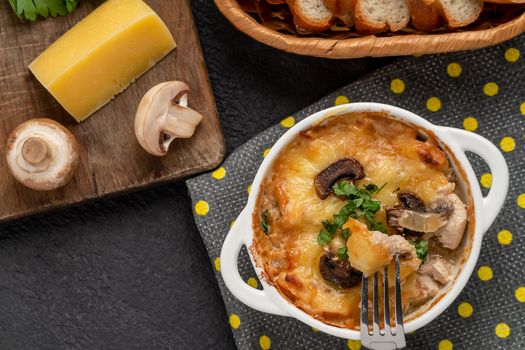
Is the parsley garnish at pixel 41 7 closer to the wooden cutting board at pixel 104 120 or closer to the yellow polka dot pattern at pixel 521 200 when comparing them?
the wooden cutting board at pixel 104 120

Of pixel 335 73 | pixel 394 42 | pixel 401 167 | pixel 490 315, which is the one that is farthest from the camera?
pixel 335 73

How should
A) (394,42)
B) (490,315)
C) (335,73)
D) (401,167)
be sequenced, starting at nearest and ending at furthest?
1. (401,167)
2. (394,42)
3. (490,315)
4. (335,73)

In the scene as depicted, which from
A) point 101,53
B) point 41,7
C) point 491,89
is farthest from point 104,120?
point 491,89

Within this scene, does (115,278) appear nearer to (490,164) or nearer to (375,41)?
(375,41)

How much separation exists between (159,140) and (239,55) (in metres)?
0.46

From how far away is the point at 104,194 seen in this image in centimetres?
275

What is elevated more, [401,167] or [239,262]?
[401,167]

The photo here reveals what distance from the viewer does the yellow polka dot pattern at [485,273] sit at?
2594mm

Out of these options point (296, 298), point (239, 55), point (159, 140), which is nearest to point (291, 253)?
point (296, 298)

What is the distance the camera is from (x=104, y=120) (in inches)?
108

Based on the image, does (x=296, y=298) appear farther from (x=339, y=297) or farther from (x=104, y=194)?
(x=104, y=194)

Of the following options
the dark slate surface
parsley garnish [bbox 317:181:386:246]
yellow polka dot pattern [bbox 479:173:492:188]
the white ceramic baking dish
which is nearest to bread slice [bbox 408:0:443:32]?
the white ceramic baking dish

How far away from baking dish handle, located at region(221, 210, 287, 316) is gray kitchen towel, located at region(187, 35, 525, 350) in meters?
0.31

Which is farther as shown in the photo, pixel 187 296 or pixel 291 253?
pixel 187 296
